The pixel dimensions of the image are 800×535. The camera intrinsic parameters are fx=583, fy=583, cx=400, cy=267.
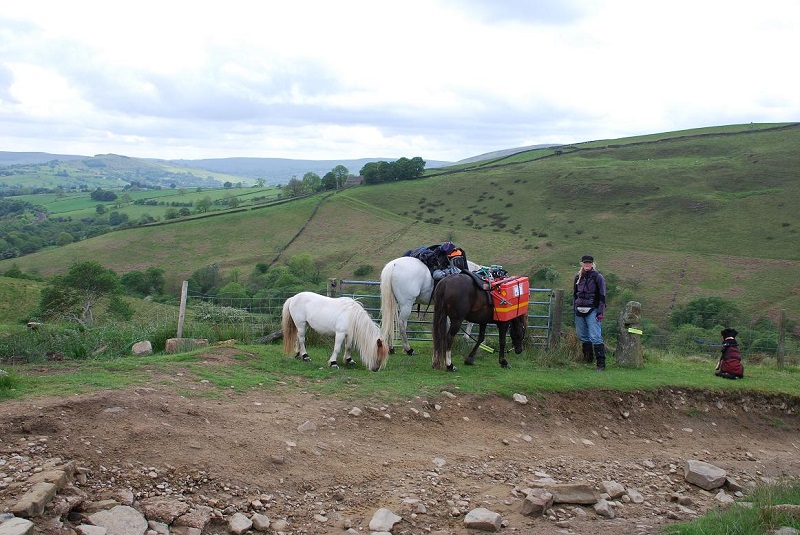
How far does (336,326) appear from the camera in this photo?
9.67 m

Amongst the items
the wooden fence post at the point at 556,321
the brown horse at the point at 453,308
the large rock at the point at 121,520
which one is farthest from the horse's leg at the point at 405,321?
the large rock at the point at 121,520

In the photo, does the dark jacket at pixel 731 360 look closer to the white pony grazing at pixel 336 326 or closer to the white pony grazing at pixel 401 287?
the white pony grazing at pixel 401 287

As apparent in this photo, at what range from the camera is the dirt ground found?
5.22m

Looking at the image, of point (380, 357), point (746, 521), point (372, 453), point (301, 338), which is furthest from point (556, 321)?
point (746, 521)

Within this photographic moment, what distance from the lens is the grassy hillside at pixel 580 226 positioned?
50.1m

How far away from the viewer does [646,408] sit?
945 centimetres

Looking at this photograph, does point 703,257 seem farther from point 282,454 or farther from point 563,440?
point 282,454

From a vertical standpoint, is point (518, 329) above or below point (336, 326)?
below

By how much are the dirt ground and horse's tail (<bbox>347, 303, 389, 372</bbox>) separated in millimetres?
1662

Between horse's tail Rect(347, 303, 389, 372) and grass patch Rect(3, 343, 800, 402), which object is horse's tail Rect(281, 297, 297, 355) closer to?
grass patch Rect(3, 343, 800, 402)

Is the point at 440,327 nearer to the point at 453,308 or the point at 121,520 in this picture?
the point at 453,308

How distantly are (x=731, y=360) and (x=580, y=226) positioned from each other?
54105 mm

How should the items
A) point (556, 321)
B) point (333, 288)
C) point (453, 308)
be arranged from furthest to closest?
point (333, 288) → point (556, 321) → point (453, 308)

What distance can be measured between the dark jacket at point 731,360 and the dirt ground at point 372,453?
2.18 meters
